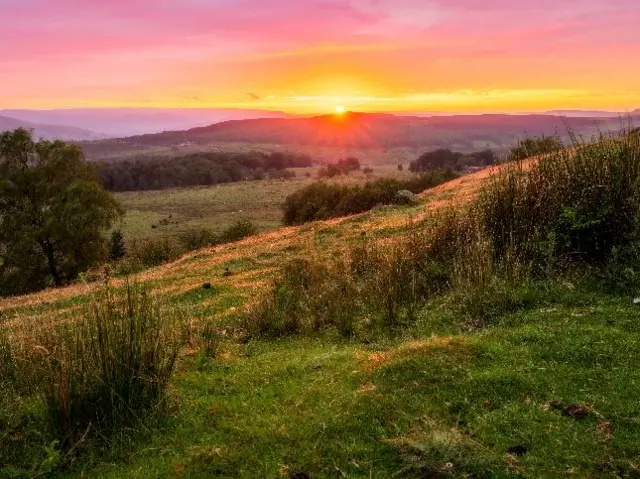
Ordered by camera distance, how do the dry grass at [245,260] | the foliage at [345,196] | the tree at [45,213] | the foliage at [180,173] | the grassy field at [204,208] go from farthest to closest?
the foliage at [180,173] < the grassy field at [204,208] < the foliage at [345,196] < the tree at [45,213] < the dry grass at [245,260]

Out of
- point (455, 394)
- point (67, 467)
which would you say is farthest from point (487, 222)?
point (67, 467)

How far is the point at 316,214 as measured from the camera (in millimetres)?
47219

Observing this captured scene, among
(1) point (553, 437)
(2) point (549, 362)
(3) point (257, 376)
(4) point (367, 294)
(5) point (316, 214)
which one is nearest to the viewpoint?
(1) point (553, 437)

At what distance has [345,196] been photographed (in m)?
47.1

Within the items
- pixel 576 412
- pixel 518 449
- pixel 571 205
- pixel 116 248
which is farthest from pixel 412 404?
pixel 116 248

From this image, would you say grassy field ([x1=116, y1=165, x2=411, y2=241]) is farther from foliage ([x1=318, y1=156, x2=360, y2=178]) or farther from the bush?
the bush

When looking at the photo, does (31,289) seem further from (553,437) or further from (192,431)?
(553,437)

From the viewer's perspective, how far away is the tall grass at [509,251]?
27.9ft

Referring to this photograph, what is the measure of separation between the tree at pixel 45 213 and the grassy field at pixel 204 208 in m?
22.6

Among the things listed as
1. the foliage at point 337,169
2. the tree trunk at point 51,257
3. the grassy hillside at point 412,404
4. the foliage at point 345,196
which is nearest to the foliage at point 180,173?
the foliage at point 337,169

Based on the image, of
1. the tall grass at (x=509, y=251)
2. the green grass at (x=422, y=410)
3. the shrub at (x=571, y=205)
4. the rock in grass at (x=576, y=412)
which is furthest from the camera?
the shrub at (x=571, y=205)

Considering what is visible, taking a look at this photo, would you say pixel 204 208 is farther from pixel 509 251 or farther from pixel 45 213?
pixel 509 251

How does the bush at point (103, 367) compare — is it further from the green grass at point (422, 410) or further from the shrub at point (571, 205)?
the shrub at point (571, 205)

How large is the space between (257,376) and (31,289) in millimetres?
35833
